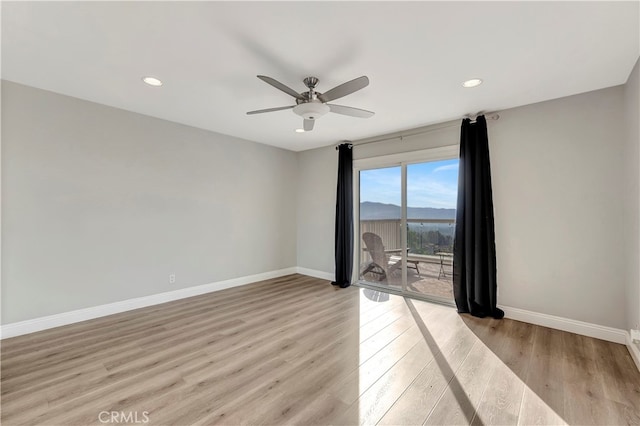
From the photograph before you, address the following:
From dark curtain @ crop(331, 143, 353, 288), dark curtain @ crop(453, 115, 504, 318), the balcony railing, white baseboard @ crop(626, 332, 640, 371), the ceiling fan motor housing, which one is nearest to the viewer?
white baseboard @ crop(626, 332, 640, 371)

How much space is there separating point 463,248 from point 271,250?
3.34 m

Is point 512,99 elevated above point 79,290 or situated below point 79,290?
above

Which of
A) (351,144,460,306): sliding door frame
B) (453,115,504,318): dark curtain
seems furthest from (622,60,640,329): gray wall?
→ (351,144,460,306): sliding door frame

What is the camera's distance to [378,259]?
4.73 meters

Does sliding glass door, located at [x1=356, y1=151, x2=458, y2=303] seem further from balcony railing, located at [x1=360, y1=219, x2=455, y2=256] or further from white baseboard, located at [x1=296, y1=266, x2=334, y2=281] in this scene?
white baseboard, located at [x1=296, y1=266, x2=334, y2=281]

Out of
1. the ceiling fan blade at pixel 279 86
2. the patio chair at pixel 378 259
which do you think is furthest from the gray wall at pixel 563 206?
the ceiling fan blade at pixel 279 86

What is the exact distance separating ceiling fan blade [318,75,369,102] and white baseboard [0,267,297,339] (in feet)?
11.2

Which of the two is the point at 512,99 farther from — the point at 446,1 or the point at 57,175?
the point at 57,175

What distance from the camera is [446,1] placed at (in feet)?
5.39

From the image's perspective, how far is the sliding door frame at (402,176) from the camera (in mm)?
3874

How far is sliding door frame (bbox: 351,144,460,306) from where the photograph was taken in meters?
3.87

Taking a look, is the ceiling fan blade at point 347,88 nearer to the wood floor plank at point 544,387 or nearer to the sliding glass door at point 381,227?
the sliding glass door at point 381,227

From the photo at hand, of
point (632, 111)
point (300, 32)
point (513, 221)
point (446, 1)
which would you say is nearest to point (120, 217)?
point (300, 32)

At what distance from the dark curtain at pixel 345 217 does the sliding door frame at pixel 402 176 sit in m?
0.15
